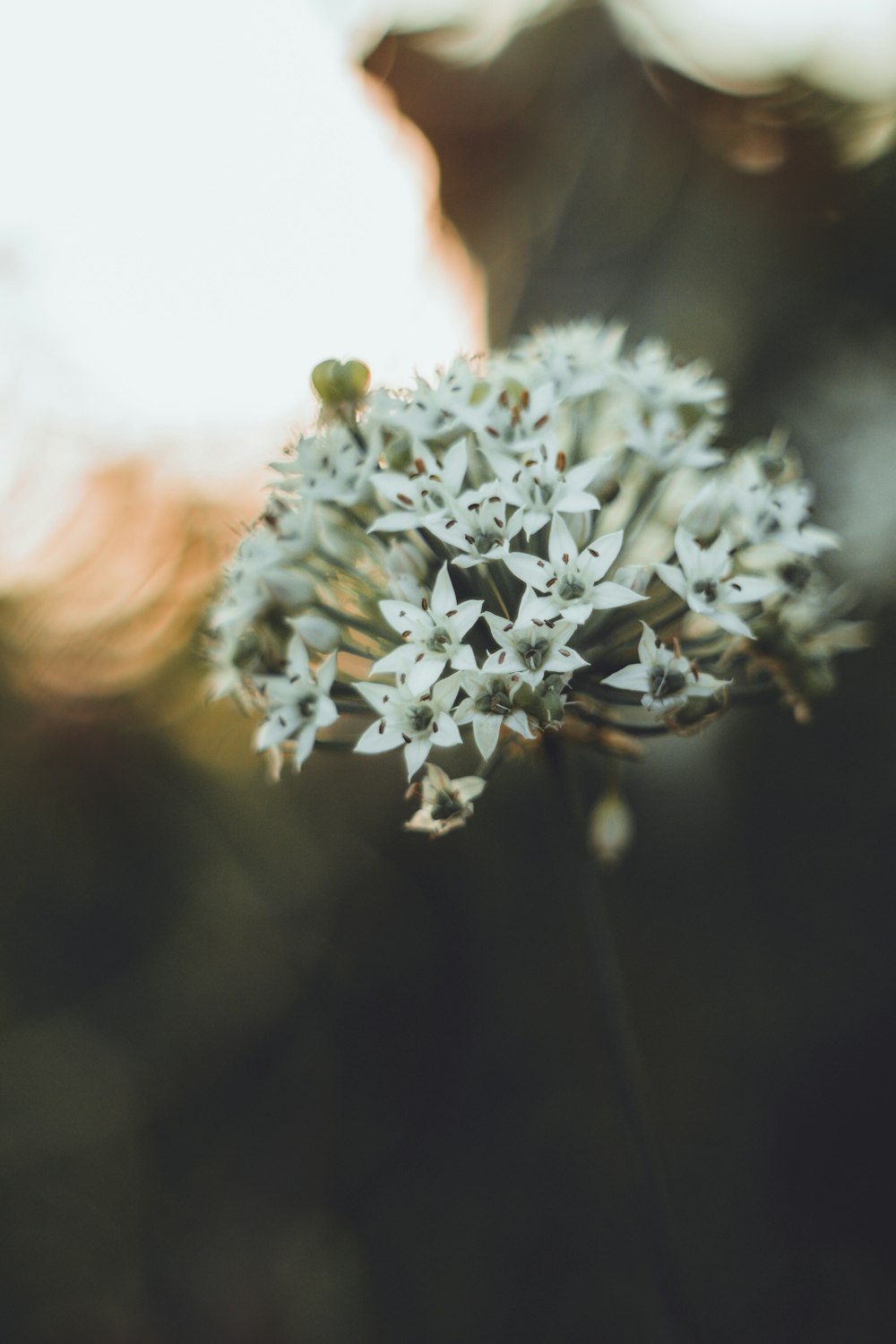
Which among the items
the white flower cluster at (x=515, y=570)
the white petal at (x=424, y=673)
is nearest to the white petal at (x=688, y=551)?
the white flower cluster at (x=515, y=570)

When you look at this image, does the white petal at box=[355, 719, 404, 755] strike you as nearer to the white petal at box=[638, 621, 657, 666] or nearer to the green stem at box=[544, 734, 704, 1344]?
the green stem at box=[544, 734, 704, 1344]

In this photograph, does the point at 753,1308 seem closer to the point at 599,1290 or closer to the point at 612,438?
the point at 599,1290

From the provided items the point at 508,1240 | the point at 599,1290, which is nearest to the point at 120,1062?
the point at 508,1240

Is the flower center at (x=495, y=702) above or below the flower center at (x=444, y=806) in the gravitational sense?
above

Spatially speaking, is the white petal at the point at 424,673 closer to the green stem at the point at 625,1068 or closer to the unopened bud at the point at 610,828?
the green stem at the point at 625,1068

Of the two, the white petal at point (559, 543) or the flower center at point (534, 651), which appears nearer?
the flower center at point (534, 651)

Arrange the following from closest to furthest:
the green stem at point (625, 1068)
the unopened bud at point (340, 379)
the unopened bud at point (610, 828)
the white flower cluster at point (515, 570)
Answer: the white flower cluster at point (515, 570) → the green stem at point (625, 1068) → the unopened bud at point (340, 379) → the unopened bud at point (610, 828)

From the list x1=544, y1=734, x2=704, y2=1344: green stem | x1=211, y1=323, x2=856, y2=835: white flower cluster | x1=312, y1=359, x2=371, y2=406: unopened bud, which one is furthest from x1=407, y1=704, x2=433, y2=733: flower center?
x1=312, y1=359, x2=371, y2=406: unopened bud

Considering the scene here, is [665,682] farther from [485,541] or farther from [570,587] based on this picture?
[485,541]
